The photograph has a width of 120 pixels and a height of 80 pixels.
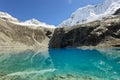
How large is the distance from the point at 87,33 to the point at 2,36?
221ft

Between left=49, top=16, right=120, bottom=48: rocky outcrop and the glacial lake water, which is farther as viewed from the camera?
left=49, top=16, right=120, bottom=48: rocky outcrop

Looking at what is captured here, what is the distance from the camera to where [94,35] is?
5084 inches

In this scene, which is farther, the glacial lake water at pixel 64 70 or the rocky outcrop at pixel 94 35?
the rocky outcrop at pixel 94 35

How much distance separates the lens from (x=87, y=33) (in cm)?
13562

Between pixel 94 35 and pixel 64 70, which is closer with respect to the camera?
pixel 64 70

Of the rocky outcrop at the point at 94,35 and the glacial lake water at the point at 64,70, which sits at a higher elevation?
the rocky outcrop at the point at 94,35

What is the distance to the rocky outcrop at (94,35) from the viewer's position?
4732 inches

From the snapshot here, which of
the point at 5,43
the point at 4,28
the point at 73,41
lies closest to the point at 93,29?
the point at 73,41

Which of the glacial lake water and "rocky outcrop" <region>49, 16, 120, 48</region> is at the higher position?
"rocky outcrop" <region>49, 16, 120, 48</region>

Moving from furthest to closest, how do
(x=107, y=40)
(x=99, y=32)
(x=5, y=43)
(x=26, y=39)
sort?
(x=26, y=39) → (x=5, y=43) → (x=99, y=32) → (x=107, y=40)

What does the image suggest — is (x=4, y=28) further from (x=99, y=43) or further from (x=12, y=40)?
(x=99, y=43)

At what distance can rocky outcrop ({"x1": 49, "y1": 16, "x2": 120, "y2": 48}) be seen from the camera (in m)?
120

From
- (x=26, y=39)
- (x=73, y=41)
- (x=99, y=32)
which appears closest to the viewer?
(x=99, y=32)

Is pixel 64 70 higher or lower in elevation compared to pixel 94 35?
lower
